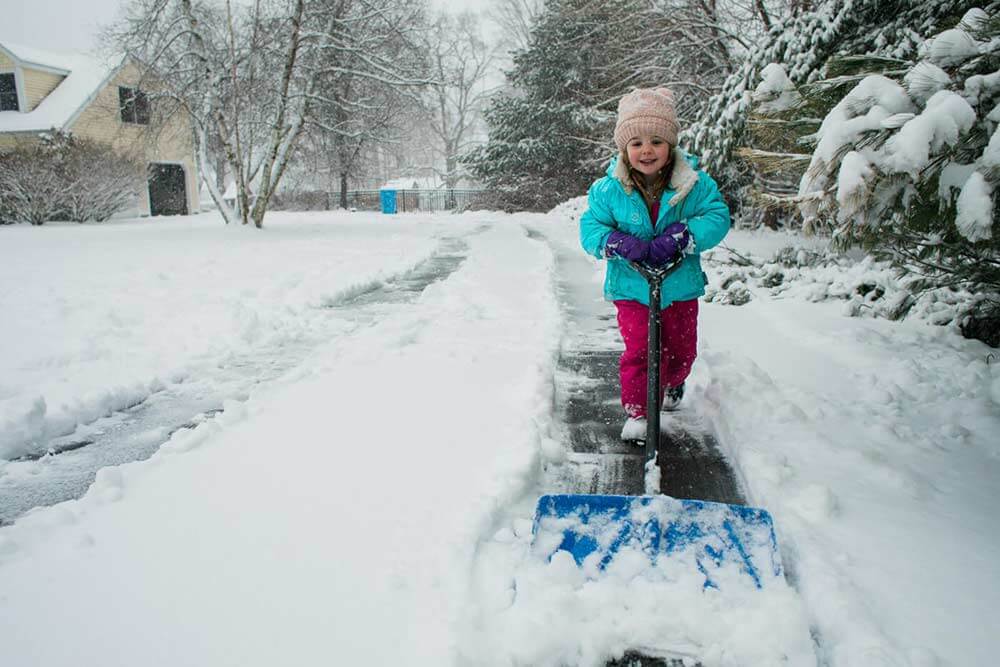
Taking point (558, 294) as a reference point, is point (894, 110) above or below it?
above

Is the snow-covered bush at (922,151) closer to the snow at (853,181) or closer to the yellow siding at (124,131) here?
the snow at (853,181)

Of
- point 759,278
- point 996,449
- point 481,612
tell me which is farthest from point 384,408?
point 759,278

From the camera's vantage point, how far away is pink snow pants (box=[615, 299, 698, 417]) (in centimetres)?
298

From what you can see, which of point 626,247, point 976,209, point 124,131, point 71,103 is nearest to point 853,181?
point 976,209

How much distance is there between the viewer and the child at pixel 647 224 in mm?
2664

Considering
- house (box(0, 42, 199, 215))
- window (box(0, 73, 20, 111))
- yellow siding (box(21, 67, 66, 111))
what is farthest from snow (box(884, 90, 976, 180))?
window (box(0, 73, 20, 111))

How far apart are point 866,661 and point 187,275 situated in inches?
314

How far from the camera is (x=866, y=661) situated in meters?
1.52

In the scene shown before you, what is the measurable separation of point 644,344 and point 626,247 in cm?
61

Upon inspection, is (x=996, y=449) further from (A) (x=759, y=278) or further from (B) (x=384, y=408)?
(A) (x=759, y=278)

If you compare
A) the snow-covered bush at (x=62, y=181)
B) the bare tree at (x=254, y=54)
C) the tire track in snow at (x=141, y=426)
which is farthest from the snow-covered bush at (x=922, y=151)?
the snow-covered bush at (x=62, y=181)

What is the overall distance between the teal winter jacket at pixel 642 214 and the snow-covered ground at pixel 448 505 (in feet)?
2.62

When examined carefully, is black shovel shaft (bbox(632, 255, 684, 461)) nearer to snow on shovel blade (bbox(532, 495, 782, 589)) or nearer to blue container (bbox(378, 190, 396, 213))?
snow on shovel blade (bbox(532, 495, 782, 589))

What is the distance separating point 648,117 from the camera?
106 inches
